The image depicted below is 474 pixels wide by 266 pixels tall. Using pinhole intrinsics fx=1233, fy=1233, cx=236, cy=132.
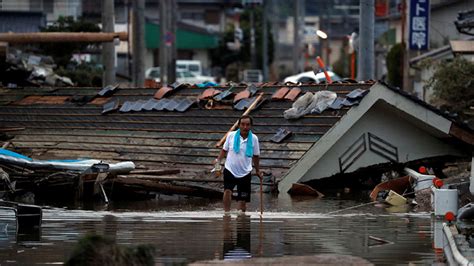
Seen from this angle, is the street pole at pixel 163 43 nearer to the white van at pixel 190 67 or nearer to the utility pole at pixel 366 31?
the white van at pixel 190 67

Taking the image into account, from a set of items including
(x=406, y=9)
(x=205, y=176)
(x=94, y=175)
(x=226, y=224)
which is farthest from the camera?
(x=406, y=9)

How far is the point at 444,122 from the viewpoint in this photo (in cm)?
2392

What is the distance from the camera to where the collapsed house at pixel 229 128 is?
22781 millimetres

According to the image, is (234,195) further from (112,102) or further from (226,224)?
(112,102)

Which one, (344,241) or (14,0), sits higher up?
(14,0)

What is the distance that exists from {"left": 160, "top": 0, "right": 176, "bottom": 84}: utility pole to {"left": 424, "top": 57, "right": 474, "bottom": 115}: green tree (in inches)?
823

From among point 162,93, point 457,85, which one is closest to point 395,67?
point 457,85

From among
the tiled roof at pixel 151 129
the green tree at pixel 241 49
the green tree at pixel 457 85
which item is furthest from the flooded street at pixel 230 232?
the green tree at pixel 241 49

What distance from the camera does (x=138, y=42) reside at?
41.7 meters

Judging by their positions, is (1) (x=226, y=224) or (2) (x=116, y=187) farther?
(2) (x=116, y=187)

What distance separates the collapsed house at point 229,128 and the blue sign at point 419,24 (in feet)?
44.3

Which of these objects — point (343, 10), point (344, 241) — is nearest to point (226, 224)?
point (344, 241)

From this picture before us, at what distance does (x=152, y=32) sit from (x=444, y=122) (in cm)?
5573

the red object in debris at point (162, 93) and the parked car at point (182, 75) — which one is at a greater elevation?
the red object in debris at point (162, 93)
